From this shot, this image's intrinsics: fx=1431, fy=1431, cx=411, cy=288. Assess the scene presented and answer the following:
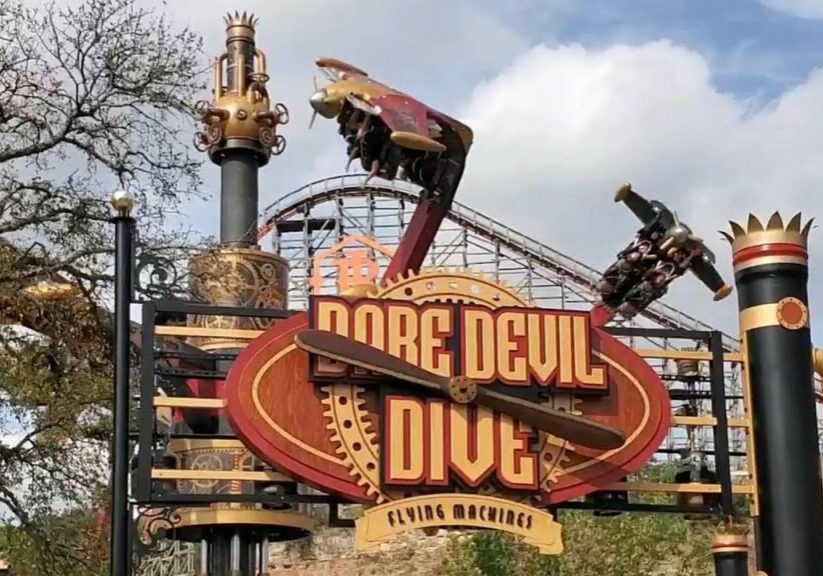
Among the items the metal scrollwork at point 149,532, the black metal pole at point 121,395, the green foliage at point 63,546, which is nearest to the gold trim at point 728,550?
the metal scrollwork at point 149,532

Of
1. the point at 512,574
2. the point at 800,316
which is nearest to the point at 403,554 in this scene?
the point at 512,574

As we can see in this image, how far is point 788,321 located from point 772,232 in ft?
2.01

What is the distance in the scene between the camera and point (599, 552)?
22219 mm

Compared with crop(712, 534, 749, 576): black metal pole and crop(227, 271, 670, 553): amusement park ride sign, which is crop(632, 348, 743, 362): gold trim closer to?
crop(227, 271, 670, 553): amusement park ride sign

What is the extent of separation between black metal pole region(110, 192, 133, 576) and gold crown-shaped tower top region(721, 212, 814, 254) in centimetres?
420

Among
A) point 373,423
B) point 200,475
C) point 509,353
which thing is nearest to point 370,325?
point 373,423

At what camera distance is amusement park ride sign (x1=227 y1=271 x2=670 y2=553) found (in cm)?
841

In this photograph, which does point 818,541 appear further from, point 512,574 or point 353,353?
point 512,574

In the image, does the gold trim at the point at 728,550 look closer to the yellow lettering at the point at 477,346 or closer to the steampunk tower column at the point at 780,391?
the steampunk tower column at the point at 780,391

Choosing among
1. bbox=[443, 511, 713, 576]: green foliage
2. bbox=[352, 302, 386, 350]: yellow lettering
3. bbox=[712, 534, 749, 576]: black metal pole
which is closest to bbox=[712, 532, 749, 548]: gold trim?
bbox=[712, 534, 749, 576]: black metal pole

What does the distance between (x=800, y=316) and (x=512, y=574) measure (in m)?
13.4

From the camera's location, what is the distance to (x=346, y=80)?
30.9ft

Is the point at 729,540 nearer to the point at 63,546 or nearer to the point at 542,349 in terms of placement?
the point at 542,349

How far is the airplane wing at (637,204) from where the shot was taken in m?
9.55
